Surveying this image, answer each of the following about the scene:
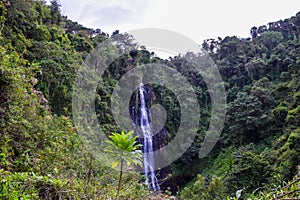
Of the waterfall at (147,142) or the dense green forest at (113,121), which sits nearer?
the dense green forest at (113,121)

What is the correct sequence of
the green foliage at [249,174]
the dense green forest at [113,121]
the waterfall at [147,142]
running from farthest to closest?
the waterfall at [147,142] → the green foliage at [249,174] → the dense green forest at [113,121]

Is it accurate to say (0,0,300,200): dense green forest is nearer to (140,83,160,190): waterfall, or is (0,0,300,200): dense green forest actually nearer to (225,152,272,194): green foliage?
(225,152,272,194): green foliage

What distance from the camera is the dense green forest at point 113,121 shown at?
4.20m

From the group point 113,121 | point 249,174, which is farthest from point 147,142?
point 249,174

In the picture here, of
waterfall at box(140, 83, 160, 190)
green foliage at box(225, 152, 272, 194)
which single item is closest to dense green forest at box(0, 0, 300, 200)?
green foliage at box(225, 152, 272, 194)

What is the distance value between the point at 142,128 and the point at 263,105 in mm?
7299

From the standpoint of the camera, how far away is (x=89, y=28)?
22906mm

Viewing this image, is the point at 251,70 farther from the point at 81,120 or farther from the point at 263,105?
the point at 81,120

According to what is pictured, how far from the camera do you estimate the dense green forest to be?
165 inches

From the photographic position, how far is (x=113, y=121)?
44.4 ft

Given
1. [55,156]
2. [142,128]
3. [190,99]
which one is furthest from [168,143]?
[55,156]

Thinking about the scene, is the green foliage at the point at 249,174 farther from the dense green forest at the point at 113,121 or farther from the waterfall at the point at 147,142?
the waterfall at the point at 147,142

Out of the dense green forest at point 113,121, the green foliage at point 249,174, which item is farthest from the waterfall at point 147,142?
the green foliage at point 249,174

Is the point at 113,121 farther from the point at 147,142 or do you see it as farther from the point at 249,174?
the point at 249,174
